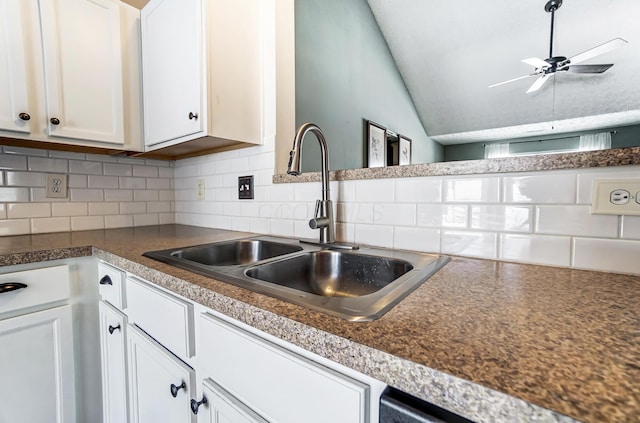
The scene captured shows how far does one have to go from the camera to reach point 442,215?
83cm

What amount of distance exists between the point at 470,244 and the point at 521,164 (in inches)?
9.2

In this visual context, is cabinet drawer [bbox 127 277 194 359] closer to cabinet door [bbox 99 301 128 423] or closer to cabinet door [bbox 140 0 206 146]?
cabinet door [bbox 99 301 128 423]

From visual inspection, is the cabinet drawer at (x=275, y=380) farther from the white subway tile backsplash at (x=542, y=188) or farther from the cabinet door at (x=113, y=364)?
the white subway tile backsplash at (x=542, y=188)

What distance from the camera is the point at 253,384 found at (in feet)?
1.58

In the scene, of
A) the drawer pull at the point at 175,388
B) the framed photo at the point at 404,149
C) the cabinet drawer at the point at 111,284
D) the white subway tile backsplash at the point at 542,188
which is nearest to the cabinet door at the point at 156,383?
the drawer pull at the point at 175,388

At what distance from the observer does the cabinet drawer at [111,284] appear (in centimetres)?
87

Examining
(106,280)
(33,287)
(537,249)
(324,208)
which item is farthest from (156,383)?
(537,249)

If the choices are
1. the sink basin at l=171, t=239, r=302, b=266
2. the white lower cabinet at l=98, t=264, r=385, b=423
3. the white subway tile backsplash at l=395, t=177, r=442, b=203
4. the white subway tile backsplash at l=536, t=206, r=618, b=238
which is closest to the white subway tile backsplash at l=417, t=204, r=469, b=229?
the white subway tile backsplash at l=395, t=177, r=442, b=203

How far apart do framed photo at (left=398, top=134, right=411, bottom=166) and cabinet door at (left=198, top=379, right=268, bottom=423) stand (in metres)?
3.75

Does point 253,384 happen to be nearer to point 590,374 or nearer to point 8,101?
point 590,374

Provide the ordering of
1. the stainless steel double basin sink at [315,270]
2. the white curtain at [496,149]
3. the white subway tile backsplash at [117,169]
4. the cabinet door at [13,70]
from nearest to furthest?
the stainless steel double basin sink at [315,270] < the cabinet door at [13,70] < the white subway tile backsplash at [117,169] < the white curtain at [496,149]

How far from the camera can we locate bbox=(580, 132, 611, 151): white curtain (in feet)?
16.9

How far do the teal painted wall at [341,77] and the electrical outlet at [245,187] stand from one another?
65 cm

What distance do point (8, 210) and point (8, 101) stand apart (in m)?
0.48
